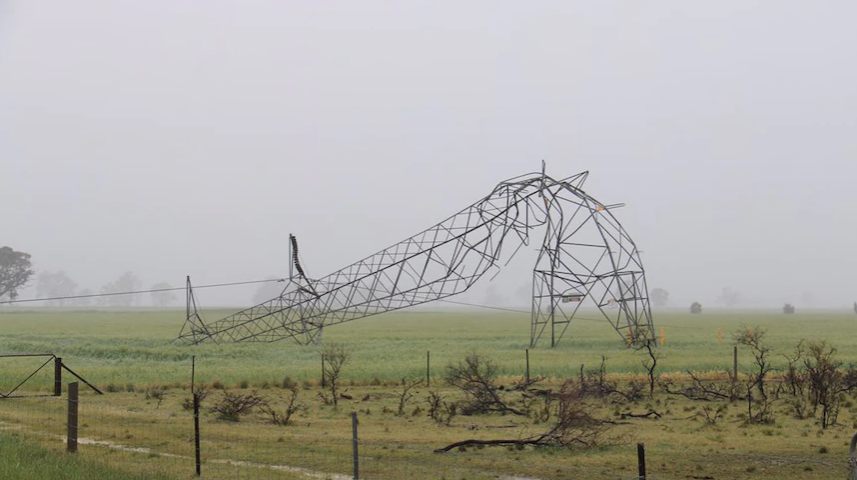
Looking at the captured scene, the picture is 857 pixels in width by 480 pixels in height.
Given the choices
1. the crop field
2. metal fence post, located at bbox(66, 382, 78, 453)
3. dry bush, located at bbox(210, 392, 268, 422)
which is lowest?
the crop field

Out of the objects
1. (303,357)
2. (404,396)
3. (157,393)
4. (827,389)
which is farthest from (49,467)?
(303,357)

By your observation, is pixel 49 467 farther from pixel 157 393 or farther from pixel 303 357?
pixel 303 357

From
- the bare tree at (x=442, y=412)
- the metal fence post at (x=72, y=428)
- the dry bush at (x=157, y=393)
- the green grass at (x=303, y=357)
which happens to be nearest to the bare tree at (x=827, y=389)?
the bare tree at (x=442, y=412)

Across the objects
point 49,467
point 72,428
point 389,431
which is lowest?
point 389,431

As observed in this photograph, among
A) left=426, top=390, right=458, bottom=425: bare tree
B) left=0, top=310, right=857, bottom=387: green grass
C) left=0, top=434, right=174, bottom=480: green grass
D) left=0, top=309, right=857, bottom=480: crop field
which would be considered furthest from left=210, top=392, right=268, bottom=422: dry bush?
left=0, top=310, right=857, bottom=387: green grass

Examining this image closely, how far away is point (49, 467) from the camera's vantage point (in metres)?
11.3

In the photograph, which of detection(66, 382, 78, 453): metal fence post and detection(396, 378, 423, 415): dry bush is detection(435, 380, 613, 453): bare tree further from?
detection(66, 382, 78, 453): metal fence post

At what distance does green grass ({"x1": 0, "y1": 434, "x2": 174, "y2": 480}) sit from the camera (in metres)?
10.8

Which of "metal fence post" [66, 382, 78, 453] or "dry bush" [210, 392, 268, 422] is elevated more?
"metal fence post" [66, 382, 78, 453]

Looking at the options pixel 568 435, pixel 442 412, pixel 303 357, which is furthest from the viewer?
pixel 303 357

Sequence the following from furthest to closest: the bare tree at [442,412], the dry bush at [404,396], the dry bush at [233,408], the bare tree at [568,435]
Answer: the dry bush at [404,396], the dry bush at [233,408], the bare tree at [442,412], the bare tree at [568,435]

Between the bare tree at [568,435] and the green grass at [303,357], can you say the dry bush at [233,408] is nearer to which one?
the bare tree at [568,435]

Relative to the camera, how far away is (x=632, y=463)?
12.9 meters

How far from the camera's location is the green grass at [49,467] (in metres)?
10.8
